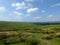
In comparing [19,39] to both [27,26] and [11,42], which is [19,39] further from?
[27,26]

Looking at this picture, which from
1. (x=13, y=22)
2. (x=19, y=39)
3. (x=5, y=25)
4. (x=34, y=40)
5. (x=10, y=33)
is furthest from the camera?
(x=13, y=22)

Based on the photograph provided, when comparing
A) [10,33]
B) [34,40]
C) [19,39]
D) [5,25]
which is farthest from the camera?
[5,25]

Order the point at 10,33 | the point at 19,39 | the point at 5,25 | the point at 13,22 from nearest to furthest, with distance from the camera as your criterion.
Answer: the point at 19,39 → the point at 10,33 → the point at 5,25 → the point at 13,22

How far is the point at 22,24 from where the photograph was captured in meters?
14.4

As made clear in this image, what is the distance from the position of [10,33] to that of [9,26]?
65.9 inches

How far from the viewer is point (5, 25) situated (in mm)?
12984

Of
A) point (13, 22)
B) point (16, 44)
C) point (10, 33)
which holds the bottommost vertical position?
point (16, 44)

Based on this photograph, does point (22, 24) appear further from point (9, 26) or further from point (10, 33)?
point (10, 33)

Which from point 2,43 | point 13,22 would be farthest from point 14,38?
point 13,22

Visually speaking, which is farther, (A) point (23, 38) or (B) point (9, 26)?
(B) point (9, 26)

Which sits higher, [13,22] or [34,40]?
[13,22]

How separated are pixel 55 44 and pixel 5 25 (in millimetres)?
5772

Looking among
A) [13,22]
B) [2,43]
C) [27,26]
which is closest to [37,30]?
[27,26]

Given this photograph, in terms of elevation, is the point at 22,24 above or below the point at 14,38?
above
